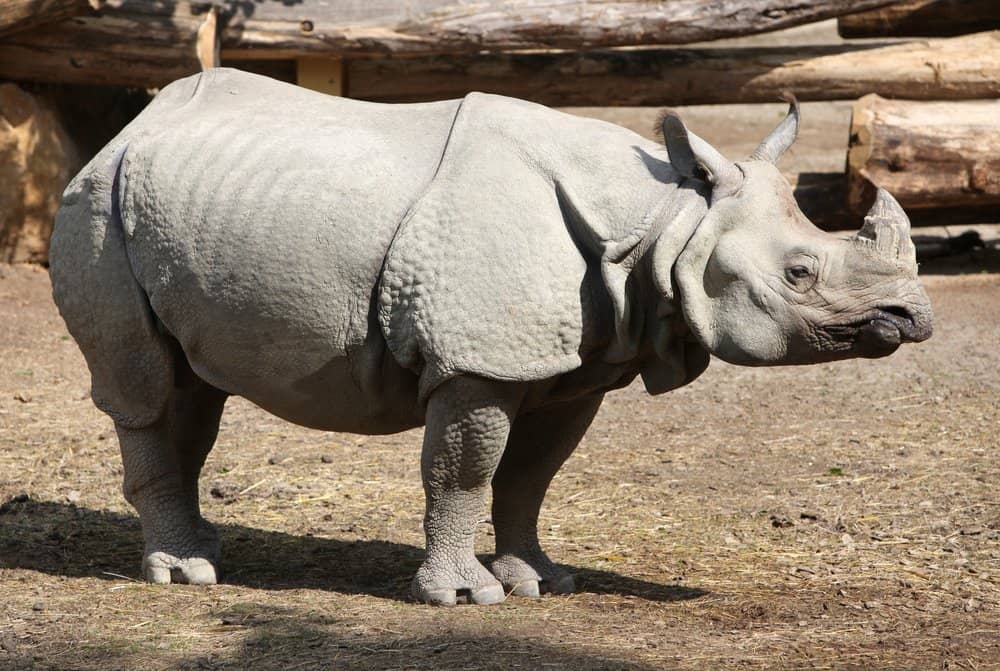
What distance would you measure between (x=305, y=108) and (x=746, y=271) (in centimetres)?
181

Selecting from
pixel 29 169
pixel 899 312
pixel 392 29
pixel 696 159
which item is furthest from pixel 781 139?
pixel 29 169

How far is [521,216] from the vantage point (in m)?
4.89

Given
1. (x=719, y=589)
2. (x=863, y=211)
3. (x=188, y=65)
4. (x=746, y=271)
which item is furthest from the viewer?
(x=863, y=211)

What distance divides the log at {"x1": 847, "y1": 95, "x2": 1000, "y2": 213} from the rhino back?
6.27m

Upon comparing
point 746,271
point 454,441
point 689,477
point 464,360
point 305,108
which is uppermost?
point 305,108

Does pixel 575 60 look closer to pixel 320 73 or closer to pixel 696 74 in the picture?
pixel 696 74

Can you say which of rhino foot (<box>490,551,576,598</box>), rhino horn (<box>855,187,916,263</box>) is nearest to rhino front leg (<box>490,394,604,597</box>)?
rhino foot (<box>490,551,576,598</box>)

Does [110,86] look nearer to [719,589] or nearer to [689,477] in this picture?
[689,477]

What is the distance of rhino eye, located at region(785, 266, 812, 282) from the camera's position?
15.6 feet

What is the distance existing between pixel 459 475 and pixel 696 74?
23.9 ft

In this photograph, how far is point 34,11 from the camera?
10.1 meters

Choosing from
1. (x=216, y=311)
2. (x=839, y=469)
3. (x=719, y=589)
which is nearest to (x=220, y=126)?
(x=216, y=311)

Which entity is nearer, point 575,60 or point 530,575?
point 530,575

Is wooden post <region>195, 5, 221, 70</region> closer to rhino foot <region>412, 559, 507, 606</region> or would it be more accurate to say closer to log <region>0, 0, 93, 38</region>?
log <region>0, 0, 93, 38</region>
